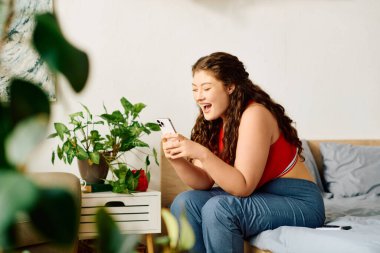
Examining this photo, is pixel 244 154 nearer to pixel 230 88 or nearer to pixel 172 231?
pixel 230 88

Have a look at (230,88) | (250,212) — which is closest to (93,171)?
(230,88)

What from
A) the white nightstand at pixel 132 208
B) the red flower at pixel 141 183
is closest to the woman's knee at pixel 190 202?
the white nightstand at pixel 132 208

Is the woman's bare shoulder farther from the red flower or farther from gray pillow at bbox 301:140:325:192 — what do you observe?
gray pillow at bbox 301:140:325:192

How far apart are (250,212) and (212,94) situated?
19.3 inches

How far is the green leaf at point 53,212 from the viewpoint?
226 millimetres

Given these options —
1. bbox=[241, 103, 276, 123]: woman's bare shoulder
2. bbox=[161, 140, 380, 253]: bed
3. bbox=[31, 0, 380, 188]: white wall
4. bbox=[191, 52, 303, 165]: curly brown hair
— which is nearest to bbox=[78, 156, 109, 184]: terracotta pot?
bbox=[31, 0, 380, 188]: white wall

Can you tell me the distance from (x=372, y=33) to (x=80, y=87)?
3.56 m

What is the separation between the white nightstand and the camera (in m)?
2.68

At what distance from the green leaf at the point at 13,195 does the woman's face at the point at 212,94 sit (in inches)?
81.2

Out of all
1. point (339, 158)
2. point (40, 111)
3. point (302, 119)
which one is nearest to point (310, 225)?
point (339, 158)

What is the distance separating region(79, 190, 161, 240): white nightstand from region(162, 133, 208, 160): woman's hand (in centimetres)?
59

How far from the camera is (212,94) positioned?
228 cm

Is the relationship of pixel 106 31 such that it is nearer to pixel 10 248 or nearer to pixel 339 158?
pixel 339 158

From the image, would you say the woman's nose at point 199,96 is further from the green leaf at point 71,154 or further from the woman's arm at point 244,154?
the green leaf at point 71,154
